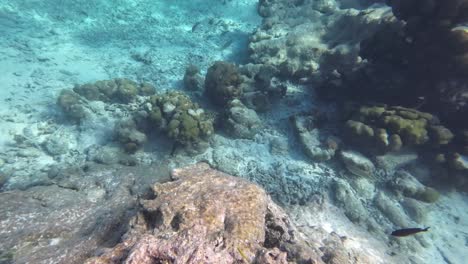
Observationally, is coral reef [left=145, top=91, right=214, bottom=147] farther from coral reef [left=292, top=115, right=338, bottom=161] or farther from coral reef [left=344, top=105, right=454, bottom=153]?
coral reef [left=344, top=105, right=454, bottom=153]

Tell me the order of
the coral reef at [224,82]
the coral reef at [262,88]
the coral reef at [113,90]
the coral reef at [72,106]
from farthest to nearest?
the coral reef at [113,90] < the coral reef at [262,88] < the coral reef at [72,106] < the coral reef at [224,82]

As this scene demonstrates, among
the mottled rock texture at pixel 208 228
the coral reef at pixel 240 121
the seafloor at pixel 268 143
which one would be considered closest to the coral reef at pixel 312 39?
the seafloor at pixel 268 143

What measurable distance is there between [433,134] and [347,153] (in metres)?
2.00

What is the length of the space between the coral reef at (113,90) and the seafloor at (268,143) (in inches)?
4.2

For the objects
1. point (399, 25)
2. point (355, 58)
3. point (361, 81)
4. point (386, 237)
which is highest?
point (399, 25)

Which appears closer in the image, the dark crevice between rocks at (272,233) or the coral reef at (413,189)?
the dark crevice between rocks at (272,233)

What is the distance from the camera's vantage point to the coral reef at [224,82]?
8.13 meters

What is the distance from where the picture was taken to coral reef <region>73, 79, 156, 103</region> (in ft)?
29.3

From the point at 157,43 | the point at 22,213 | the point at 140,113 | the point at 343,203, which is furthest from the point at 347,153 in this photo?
the point at 157,43

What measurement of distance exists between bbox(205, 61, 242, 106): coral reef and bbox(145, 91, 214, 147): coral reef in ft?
3.08

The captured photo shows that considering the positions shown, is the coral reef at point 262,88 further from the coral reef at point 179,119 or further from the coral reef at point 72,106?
the coral reef at point 72,106

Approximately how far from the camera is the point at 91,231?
3.91 m

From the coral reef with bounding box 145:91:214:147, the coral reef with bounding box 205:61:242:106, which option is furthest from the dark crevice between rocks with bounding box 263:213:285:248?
the coral reef with bounding box 205:61:242:106

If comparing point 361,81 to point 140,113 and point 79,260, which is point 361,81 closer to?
point 140,113
